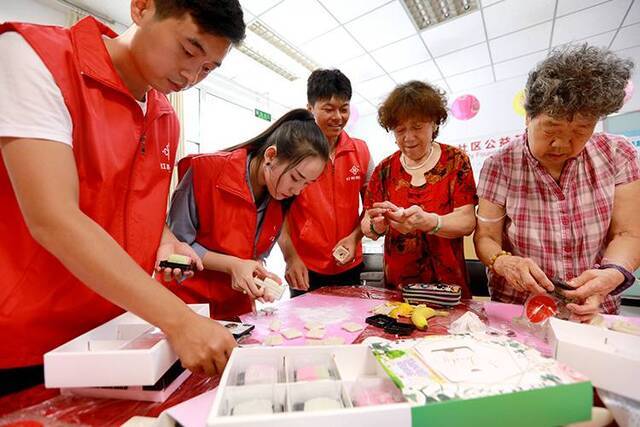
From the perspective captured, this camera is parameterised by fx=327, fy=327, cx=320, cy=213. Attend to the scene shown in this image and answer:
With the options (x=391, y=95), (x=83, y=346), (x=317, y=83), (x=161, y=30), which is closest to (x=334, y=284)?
(x=391, y=95)

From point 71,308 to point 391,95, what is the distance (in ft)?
5.28

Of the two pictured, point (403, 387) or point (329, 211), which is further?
point (329, 211)

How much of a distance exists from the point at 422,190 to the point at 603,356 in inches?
42.4

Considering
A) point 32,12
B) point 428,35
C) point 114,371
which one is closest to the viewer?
point 114,371

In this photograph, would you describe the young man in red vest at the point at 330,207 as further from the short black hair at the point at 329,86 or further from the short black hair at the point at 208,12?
the short black hair at the point at 208,12

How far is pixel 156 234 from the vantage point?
43.5 inches

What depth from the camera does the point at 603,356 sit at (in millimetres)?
711

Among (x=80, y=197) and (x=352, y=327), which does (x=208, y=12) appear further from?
(x=352, y=327)

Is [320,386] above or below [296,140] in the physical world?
below

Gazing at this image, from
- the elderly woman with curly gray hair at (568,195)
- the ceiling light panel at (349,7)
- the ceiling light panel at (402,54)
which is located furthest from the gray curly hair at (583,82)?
the ceiling light panel at (402,54)

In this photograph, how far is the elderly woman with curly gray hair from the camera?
109 cm

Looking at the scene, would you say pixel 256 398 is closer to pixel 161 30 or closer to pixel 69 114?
pixel 69 114

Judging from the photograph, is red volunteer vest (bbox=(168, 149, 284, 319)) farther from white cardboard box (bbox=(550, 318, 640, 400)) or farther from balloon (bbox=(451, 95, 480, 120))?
balloon (bbox=(451, 95, 480, 120))

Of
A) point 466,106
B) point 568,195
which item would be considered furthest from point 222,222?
point 466,106
